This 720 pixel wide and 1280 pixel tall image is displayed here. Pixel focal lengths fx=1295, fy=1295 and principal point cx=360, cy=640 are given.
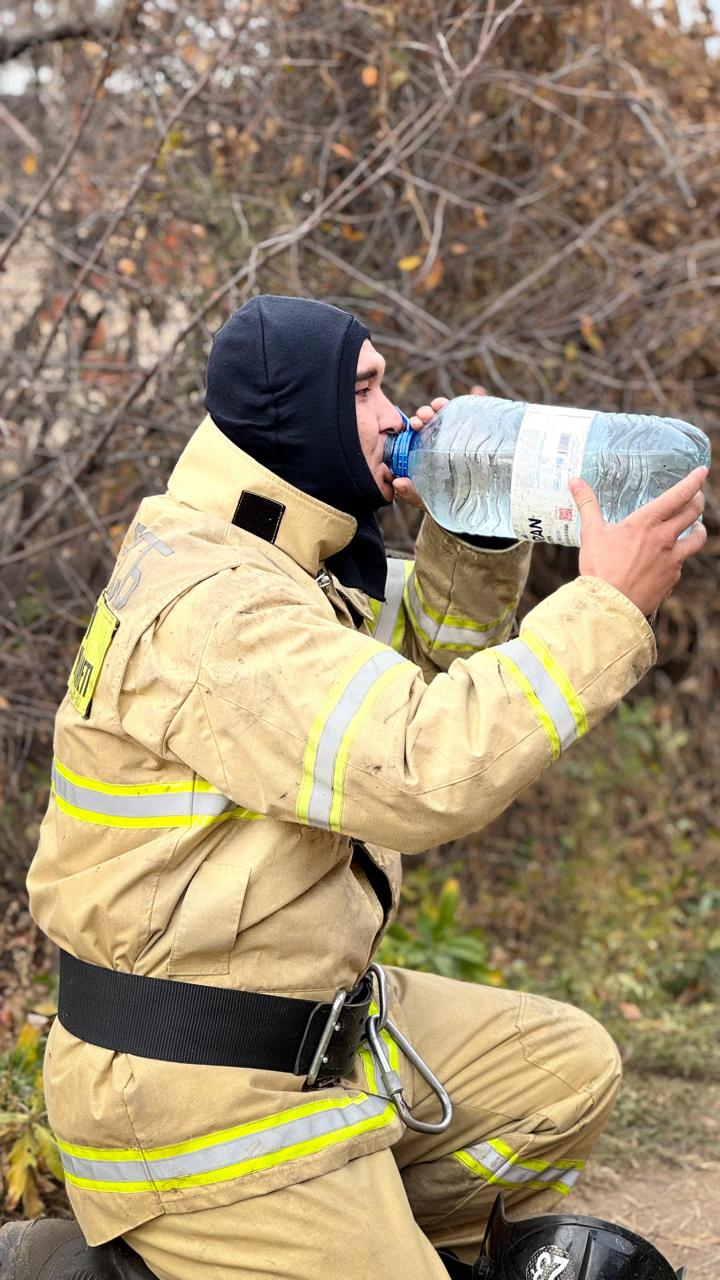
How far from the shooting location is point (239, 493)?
7.43 ft

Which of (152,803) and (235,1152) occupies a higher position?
(152,803)

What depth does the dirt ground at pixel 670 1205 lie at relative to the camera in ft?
10.7

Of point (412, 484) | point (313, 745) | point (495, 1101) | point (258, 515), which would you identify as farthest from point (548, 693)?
point (495, 1101)

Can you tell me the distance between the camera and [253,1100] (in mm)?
2143

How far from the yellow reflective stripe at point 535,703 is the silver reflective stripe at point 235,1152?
76 cm

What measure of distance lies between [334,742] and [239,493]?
54 cm

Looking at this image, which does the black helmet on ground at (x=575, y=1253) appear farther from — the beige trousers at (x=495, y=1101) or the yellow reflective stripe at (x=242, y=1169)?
the yellow reflective stripe at (x=242, y=1169)

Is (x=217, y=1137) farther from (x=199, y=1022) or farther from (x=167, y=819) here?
(x=167, y=819)

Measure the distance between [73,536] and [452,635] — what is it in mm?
1971

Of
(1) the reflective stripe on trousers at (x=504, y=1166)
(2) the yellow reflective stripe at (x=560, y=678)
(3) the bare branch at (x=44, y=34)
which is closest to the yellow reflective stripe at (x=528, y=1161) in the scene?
(1) the reflective stripe on trousers at (x=504, y=1166)

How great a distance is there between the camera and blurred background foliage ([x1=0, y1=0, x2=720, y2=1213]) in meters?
4.41

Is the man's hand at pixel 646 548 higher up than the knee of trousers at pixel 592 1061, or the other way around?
the man's hand at pixel 646 548

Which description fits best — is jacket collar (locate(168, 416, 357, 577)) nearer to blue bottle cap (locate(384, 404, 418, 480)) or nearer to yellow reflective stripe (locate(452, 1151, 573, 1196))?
blue bottle cap (locate(384, 404, 418, 480))

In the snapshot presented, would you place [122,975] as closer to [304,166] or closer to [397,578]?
[397,578]
